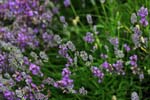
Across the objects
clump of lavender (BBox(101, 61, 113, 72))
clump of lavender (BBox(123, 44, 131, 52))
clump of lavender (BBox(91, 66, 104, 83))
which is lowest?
clump of lavender (BBox(91, 66, 104, 83))

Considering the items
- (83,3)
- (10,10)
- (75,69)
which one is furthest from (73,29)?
(75,69)

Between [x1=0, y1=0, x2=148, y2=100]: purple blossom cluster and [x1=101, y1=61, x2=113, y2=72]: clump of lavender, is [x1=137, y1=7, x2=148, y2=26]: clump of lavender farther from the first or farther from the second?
[x1=101, y1=61, x2=113, y2=72]: clump of lavender

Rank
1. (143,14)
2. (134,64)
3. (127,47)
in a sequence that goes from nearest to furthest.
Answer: (143,14) < (134,64) < (127,47)

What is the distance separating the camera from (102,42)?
2.73 metres

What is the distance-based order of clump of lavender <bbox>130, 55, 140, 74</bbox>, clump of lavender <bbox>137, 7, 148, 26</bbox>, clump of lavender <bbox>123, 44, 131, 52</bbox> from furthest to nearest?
clump of lavender <bbox>123, 44, 131, 52</bbox> < clump of lavender <bbox>130, 55, 140, 74</bbox> < clump of lavender <bbox>137, 7, 148, 26</bbox>

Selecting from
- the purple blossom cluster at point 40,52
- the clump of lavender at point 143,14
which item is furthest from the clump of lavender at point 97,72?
the clump of lavender at point 143,14

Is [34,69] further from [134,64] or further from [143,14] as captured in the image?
[143,14]

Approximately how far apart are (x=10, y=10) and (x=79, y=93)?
0.96m

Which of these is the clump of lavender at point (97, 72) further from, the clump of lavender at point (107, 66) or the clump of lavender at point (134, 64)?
the clump of lavender at point (134, 64)

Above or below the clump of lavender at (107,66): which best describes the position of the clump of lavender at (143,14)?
above

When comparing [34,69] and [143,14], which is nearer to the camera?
[143,14]

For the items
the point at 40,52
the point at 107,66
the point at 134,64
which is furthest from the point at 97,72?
the point at 40,52

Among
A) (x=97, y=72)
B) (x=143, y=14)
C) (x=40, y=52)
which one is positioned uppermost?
(x=143, y=14)

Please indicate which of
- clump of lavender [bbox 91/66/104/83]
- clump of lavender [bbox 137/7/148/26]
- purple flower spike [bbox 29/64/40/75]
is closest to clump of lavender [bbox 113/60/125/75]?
clump of lavender [bbox 91/66/104/83]
